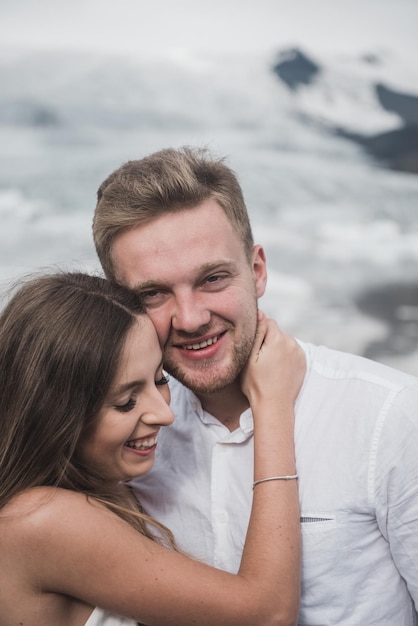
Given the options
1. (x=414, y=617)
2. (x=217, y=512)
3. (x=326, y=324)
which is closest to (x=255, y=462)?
(x=217, y=512)

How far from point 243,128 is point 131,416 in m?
2.26

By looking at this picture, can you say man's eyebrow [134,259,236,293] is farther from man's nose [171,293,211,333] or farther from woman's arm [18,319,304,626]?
woman's arm [18,319,304,626]

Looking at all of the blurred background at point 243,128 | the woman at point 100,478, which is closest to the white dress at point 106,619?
the woman at point 100,478

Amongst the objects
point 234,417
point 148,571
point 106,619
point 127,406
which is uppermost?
point 127,406

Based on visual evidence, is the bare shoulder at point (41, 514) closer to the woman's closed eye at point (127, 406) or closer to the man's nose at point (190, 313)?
the woman's closed eye at point (127, 406)

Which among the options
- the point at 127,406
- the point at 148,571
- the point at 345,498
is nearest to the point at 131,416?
the point at 127,406

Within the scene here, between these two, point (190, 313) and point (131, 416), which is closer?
point (131, 416)

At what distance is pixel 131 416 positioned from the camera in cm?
132

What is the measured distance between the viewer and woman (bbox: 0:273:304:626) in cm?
119

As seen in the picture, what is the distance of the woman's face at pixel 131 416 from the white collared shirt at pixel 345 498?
0.69 ft

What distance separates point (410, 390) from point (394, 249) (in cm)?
204

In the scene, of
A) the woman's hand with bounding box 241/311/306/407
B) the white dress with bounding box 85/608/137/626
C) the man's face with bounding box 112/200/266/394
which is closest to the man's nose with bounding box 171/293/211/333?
the man's face with bounding box 112/200/266/394

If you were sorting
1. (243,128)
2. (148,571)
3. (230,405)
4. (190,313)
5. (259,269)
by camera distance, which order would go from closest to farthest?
(148,571)
(190,313)
(230,405)
(259,269)
(243,128)

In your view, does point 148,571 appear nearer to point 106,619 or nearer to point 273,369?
point 106,619
